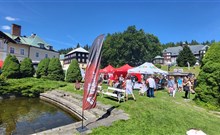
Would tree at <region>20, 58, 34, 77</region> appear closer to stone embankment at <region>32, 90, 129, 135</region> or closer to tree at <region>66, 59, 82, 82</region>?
tree at <region>66, 59, 82, 82</region>

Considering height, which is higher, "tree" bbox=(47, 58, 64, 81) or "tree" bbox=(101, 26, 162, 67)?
"tree" bbox=(101, 26, 162, 67)

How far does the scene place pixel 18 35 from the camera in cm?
4153

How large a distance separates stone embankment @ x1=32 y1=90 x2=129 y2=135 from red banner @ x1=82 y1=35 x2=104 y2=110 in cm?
89

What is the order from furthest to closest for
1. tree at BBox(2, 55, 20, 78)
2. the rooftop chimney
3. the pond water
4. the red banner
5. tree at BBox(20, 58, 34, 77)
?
the rooftop chimney < tree at BBox(20, 58, 34, 77) < tree at BBox(2, 55, 20, 78) < the pond water < the red banner

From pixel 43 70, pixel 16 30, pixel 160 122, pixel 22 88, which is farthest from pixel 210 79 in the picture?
pixel 16 30

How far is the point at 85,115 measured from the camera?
9.98 m

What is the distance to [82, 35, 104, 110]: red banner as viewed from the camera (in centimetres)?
743

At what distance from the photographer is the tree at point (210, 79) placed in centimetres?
1161

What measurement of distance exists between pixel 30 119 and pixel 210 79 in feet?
38.5

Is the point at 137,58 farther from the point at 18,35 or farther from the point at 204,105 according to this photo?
the point at 204,105

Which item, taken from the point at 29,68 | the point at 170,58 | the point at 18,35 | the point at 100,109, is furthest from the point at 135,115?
the point at 170,58

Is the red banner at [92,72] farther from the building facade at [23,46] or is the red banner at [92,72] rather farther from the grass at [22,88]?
the building facade at [23,46]

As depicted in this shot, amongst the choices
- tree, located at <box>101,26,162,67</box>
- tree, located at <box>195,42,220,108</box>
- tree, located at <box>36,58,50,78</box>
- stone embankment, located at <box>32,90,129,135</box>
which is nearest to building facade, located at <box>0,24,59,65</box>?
tree, located at <box>36,58,50,78</box>

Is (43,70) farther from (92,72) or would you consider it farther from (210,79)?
(210,79)
